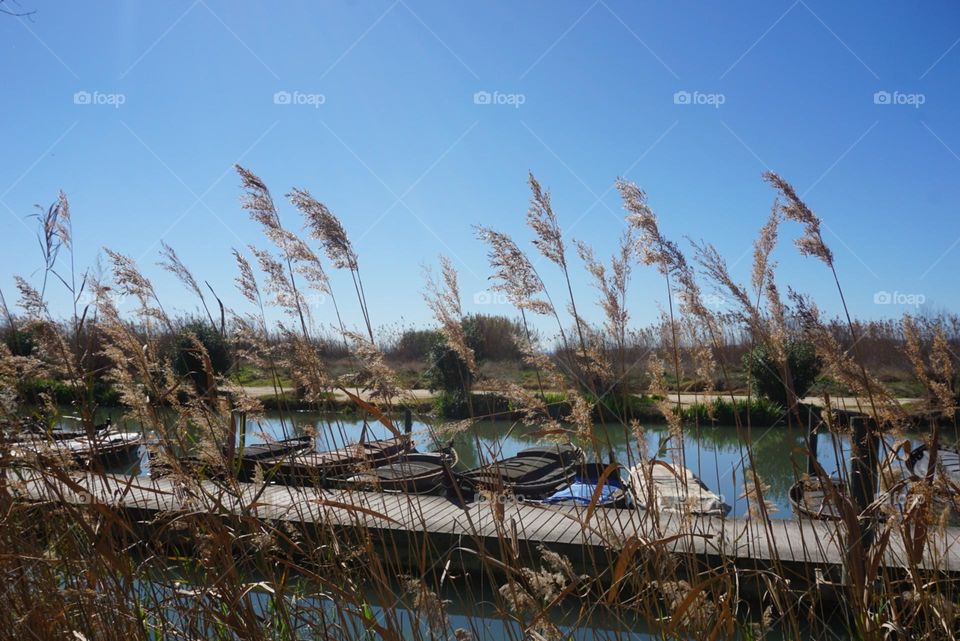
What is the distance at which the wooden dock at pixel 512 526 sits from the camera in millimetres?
1509

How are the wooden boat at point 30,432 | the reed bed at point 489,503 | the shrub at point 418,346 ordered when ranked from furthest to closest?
the shrub at point 418,346, the wooden boat at point 30,432, the reed bed at point 489,503

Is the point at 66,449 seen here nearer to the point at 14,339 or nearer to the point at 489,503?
the point at 14,339

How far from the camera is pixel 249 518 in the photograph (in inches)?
59.2

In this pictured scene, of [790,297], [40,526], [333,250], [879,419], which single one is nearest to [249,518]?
[333,250]

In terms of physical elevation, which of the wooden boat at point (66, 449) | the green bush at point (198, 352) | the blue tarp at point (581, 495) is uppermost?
the green bush at point (198, 352)

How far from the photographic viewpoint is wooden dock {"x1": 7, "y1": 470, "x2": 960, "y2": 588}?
Result: 1.51 metres

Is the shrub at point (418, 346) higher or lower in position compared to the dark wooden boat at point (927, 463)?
higher

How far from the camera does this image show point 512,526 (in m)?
1.47

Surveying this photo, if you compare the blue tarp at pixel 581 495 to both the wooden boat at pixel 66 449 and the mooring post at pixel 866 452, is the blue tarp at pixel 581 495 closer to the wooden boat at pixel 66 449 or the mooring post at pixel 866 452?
the mooring post at pixel 866 452

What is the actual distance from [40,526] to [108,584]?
0.73 m

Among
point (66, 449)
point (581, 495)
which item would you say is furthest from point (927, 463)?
point (581, 495)

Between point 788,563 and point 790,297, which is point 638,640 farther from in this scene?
point 788,563

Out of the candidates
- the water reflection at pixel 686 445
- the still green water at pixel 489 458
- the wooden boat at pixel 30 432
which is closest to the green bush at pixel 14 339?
the wooden boat at pixel 30 432

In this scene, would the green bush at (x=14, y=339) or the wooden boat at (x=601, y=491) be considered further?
the green bush at (x=14, y=339)
